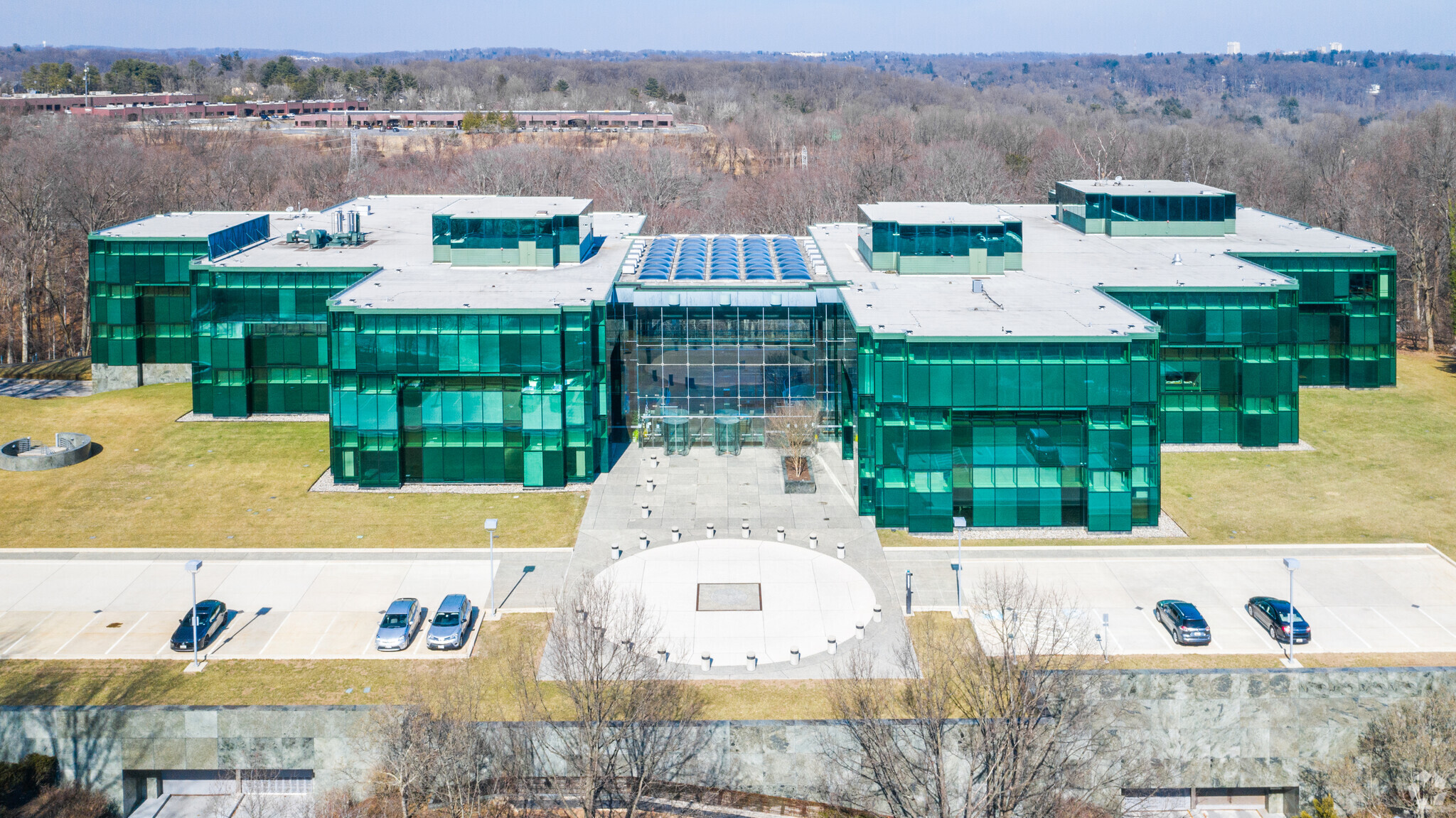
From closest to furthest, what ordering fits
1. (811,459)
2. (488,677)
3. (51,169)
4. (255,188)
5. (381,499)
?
1. (488,677)
2. (381,499)
3. (811,459)
4. (51,169)
5. (255,188)

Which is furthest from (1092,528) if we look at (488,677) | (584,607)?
(488,677)

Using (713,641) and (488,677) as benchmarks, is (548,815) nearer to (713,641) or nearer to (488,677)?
(488,677)

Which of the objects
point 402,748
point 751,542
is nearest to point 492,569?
point 751,542

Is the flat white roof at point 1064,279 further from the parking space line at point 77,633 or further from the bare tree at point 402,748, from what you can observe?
the parking space line at point 77,633

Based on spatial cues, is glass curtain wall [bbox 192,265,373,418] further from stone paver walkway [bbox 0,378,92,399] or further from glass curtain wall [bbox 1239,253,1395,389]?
glass curtain wall [bbox 1239,253,1395,389]

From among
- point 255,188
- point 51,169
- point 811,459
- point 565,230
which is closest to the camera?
point 811,459

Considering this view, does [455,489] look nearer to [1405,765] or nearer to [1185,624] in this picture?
[1185,624]
